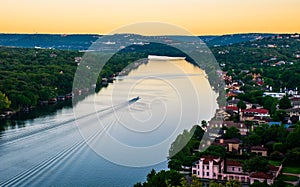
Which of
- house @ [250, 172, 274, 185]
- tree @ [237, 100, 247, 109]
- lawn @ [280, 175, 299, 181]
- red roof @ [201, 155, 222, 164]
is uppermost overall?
tree @ [237, 100, 247, 109]

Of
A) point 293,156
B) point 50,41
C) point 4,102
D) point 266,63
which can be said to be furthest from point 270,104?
point 50,41

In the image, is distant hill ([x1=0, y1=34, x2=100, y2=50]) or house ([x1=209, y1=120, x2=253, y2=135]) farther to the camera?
distant hill ([x1=0, y1=34, x2=100, y2=50])

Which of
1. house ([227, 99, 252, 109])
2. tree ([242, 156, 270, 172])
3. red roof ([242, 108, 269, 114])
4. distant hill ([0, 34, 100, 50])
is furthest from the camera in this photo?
distant hill ([0, 34, 100, 50])

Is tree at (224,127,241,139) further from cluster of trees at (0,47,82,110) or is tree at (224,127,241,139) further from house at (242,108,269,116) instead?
cluster of trees at (0,47,82,110)

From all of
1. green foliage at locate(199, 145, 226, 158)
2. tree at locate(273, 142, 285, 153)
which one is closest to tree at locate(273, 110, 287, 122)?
tree at locate(273, 142, 285, 153)

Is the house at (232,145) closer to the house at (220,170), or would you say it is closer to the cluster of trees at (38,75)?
the house at (220,170)

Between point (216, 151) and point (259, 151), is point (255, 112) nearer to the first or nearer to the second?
point (259, 151)

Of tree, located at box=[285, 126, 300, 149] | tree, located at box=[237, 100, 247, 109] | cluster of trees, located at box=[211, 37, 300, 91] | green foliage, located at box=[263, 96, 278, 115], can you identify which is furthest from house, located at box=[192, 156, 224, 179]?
cluster of trees, located at box=[211, 37, 300, 91]

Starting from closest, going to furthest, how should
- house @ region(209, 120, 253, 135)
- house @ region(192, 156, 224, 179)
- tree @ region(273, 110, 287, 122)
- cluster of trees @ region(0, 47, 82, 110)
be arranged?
house @ region(192, 156, 224, 179), house @ region(209, 120, 253, 135), tree @ region(273, 110, 287, 122), cluster of trees @ region(0, 47, 82, 110)

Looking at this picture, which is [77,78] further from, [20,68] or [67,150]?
[67,150]

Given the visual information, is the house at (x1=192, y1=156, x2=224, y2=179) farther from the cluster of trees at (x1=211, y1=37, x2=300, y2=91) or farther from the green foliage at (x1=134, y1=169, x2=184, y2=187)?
the cluster of trees at (x1=211, y1=37, x2=300, y2=91)

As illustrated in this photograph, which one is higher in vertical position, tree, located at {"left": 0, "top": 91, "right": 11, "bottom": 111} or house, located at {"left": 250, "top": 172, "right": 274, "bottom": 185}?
tree, located at {"left": 0, "top": 91, "right": 11, "bottom": 111}
